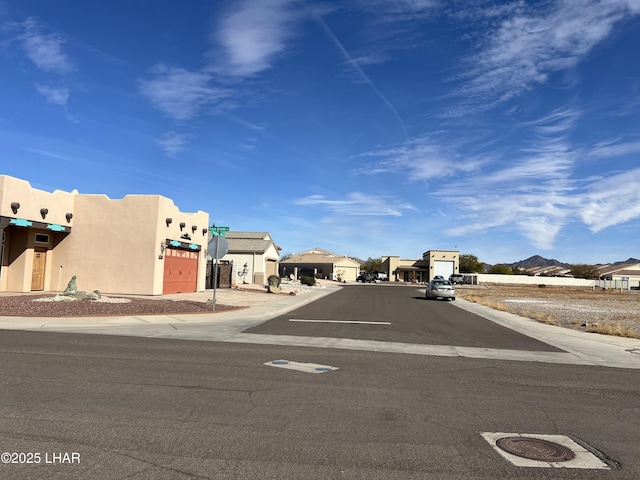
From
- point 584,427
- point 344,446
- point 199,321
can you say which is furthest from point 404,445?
point 199,321

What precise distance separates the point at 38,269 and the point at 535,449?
27480mm

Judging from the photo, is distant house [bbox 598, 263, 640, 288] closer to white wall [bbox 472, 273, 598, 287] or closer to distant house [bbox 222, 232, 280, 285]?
white wall [bbox 472, 273, 598, 287]

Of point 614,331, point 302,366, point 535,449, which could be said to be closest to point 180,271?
point 302,366

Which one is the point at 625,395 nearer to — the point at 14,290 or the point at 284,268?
the point at 14,290

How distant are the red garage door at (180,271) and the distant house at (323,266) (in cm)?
5717

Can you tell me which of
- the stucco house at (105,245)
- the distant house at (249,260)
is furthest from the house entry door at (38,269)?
the distant house at (249,260)

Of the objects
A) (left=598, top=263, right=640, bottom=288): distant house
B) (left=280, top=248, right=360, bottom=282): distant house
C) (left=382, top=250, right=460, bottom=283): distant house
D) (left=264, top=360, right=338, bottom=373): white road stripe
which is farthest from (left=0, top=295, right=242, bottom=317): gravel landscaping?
(left=598, top=263, right=640, bottom=288): distant house

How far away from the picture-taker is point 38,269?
2691 centimetres

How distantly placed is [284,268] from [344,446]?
9122cm

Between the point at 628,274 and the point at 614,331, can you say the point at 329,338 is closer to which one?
the point at 614,331

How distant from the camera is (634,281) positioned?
121m

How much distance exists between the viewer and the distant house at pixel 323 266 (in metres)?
96.2

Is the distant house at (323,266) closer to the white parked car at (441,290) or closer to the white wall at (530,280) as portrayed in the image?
the white wall at (530,280)

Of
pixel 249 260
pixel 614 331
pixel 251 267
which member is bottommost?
pixel 614 331
